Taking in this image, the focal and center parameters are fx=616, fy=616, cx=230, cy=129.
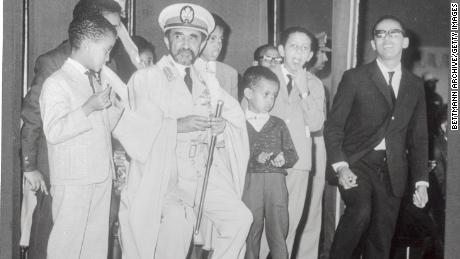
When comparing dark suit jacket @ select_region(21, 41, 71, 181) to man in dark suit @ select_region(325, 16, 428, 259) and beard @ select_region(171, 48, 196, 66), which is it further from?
man in dark suit @ select_region(325, 16, 428, 259)

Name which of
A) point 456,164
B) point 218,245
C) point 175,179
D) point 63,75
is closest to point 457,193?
point 456,164

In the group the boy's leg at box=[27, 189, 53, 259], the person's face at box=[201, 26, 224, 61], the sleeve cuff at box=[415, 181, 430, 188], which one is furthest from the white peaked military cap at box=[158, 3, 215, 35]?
the sleeve cuff at box=[415, 181, 430, 188]

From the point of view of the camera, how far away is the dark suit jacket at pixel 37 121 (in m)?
2.57

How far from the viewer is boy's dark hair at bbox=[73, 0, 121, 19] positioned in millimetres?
2668

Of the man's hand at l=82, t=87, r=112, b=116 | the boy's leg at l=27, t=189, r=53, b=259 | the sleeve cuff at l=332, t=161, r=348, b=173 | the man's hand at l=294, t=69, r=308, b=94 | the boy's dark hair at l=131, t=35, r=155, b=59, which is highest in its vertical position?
the boy's dark hair at l=131, t=35, r=155, b=59

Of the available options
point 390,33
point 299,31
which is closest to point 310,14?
point 299,31

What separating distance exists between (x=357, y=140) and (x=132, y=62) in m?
1.07

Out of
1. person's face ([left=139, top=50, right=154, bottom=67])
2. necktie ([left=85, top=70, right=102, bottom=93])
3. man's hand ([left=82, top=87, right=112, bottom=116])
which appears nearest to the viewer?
man's hand ([left=82, top=87, right=112, bottom=116])

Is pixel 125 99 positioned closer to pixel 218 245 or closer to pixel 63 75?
pixel 63 75

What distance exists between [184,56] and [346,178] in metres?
0.88

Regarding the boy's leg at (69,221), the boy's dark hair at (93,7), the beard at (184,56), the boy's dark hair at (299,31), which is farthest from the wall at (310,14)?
the boy's leg at (69,221)

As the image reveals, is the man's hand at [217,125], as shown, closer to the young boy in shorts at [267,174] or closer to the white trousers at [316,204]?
the young boy in shorts at [267,174]

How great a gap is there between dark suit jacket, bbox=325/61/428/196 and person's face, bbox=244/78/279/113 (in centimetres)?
29

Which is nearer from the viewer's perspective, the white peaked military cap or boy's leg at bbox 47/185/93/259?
boy's leg at bbox 47/185/93/259
